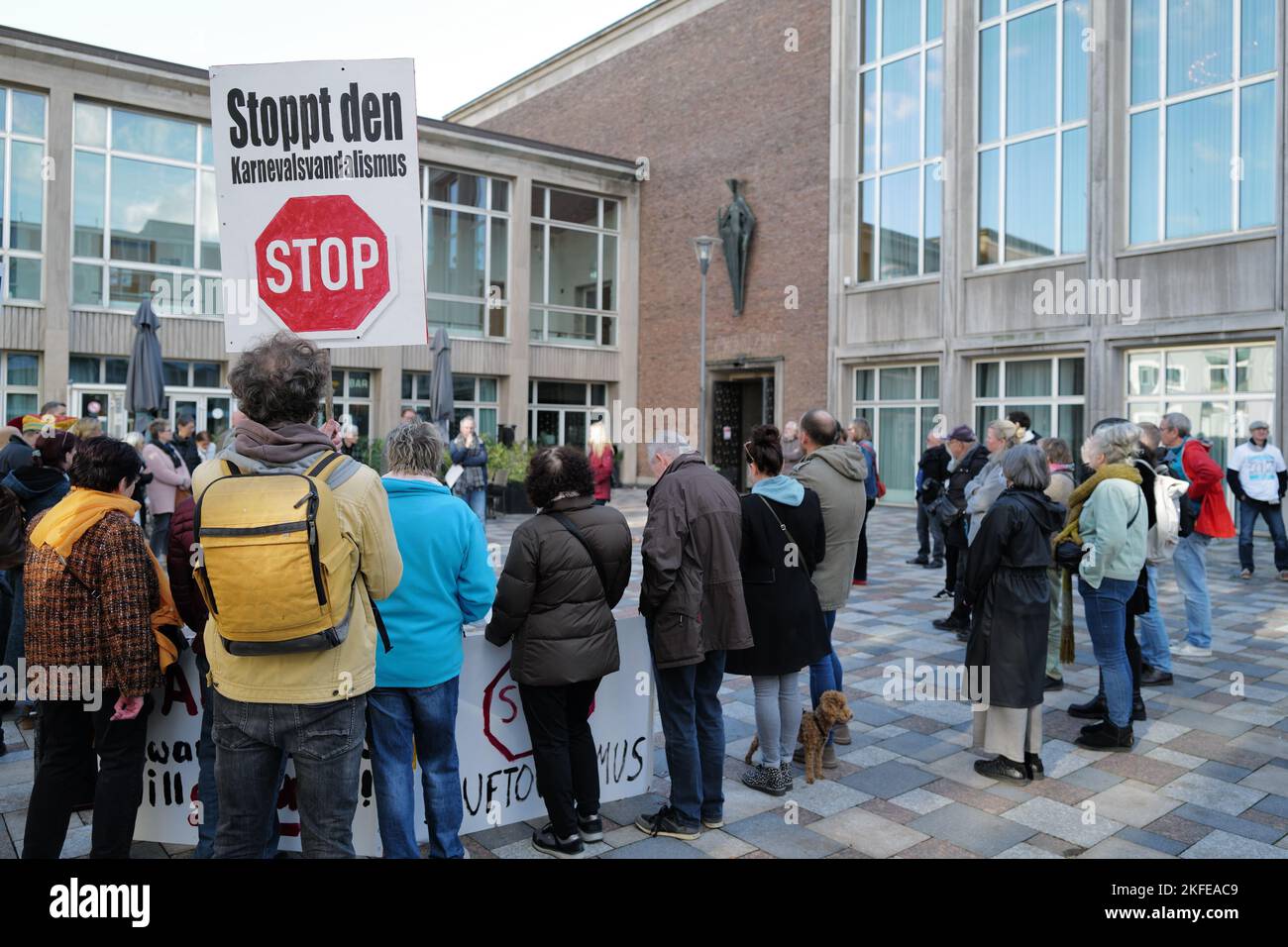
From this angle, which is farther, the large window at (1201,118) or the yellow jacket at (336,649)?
the large window at (1201,118)

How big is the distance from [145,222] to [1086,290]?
19.5 metres

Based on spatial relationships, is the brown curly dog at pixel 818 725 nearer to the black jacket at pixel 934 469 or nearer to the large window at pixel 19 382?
the black jacket at pixel 934 469

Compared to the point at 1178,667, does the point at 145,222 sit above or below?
above

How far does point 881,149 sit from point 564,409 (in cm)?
1112

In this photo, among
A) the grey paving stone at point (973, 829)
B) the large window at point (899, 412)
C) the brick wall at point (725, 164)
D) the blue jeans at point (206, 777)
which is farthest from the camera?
the brick wall at point (725, 164)

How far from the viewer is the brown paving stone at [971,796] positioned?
179 inches

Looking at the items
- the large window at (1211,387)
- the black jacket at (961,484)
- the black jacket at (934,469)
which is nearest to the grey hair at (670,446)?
the black jacket at (961,484)

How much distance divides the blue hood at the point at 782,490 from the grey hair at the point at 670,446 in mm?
468

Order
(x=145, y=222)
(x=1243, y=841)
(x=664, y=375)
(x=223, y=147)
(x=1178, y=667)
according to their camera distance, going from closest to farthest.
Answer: (x=223, y=147), (x=1243, y=841), (x=1178, y=667), (x=145, y=222), (x=664, y=375)

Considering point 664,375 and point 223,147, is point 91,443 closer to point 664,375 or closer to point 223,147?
point 223,147

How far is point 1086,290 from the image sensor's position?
1697 centimetres

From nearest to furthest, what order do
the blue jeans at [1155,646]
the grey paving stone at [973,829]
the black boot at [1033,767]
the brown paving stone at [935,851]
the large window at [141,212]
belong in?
1. the brown paving stone at [935,851]
2. the grey paving stone at [973,829]
3. the black boot at [1033,767]
4. the blue jeans at [1155,646]
5. the large window at [141,212]

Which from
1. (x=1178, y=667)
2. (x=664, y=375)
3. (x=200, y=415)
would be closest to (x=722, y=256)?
(x=664, y=375)

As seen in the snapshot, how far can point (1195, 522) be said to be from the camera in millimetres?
7637
